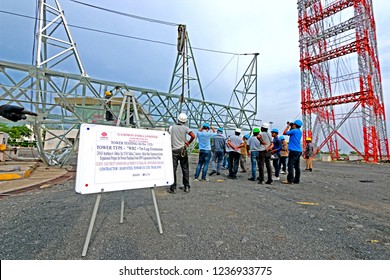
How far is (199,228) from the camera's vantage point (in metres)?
2.82

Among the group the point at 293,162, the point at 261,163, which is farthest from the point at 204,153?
the point at 293,162

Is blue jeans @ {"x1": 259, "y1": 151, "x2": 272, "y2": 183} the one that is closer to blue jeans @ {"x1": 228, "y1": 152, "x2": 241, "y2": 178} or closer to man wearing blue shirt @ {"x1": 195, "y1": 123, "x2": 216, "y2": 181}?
blue jeans @ {"x1": 228, "y1": 152, "x2": 241, "y2": 178}

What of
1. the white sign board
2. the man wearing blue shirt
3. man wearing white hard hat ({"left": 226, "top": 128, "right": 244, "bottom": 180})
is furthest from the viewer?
man wearing white hard hat ({"left": 226, "top": 128, "right": 244, "bottom": 180})

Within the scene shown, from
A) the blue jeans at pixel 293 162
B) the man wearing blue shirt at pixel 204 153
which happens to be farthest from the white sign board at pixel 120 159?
the blue jeans at pixel 293 162

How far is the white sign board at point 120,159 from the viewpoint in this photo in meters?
2.18

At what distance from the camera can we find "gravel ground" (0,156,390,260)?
86.6 inches

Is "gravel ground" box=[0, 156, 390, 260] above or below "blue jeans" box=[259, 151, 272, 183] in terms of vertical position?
below

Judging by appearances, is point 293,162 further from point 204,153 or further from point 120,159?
point 120,159

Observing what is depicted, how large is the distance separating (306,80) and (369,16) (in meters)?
9.22

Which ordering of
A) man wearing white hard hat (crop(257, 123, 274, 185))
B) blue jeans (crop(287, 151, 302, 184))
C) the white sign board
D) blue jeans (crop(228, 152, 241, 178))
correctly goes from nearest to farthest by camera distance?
the white sign board → blue jeans (crop(287, 151, 302, 184)) → man wearing white hard hat (crop(257, 123, 274, 185)) → blue jeans (crop(228, 152, 241, 178))

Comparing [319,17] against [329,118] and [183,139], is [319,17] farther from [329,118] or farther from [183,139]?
[183,139]

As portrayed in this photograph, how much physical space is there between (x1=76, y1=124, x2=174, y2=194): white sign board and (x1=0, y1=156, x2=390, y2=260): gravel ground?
0.71 m

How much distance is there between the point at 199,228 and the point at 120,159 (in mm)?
1461

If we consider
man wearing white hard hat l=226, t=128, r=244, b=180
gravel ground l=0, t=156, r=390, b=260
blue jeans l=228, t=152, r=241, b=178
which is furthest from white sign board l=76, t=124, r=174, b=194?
blue jeans l=228, t=152, r=241, b=178
